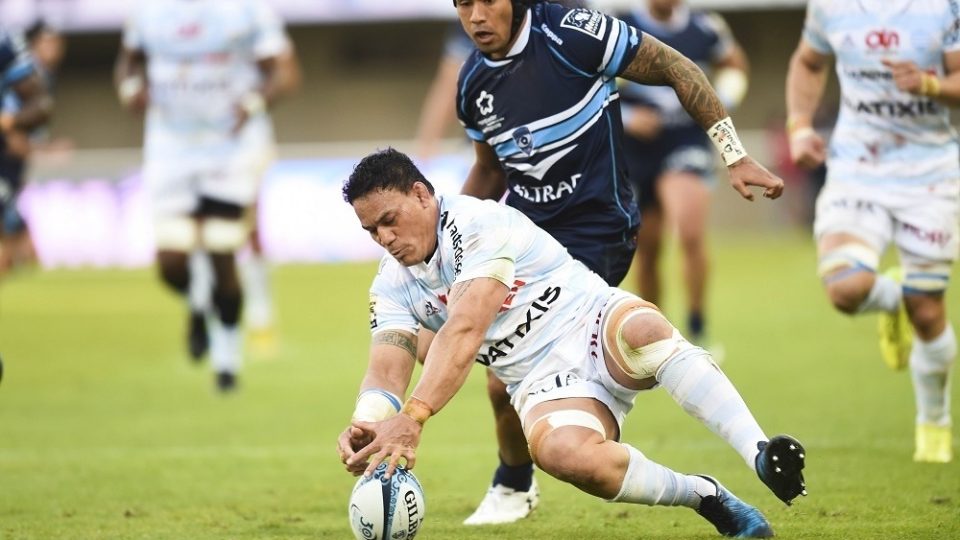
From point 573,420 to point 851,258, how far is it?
2.75 meters

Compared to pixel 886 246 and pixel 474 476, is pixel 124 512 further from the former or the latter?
pixel 886 246

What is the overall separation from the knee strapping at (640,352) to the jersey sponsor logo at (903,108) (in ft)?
8.73

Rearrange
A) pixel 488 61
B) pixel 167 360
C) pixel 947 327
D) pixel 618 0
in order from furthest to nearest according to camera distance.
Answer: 1. pixel 618 0
2. pixel 167 360
3. pixel 947 327
4. pixel 488 61

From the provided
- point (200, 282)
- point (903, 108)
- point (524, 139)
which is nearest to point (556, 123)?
point (524, 139)

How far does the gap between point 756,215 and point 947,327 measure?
20195 mm

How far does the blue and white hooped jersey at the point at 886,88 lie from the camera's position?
7.52 m

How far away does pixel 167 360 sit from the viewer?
1377cm

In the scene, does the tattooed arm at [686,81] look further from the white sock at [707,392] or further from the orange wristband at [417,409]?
the orange wristband at [417,409]

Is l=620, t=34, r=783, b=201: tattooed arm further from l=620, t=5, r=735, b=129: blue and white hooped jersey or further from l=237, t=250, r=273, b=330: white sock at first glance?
l=237, t=250, r=273, b=330: white sock

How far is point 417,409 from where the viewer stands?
528cm

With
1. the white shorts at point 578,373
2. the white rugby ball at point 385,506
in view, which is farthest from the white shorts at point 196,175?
the white rugby ball at point 385,506

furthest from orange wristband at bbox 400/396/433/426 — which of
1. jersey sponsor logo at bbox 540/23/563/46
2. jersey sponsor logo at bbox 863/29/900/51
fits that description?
jersey sponsor logo at bbox 863/29/900/51

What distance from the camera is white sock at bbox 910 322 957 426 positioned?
768 centimetres

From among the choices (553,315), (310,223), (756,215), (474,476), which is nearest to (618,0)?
(310,223)
